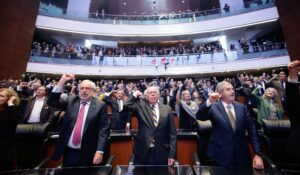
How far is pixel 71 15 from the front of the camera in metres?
13.8

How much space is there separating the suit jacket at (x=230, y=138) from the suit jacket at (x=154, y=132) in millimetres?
466

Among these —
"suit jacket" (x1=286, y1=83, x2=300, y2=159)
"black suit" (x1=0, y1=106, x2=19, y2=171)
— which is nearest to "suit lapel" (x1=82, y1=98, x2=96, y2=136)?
"black suit" (x1=0, y1=106, x2=19, y2=171)

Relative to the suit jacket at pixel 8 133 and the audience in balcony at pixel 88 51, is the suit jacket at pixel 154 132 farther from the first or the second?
the audience in balcony at pixel 88 51

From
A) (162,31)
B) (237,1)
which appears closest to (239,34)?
(237,1)

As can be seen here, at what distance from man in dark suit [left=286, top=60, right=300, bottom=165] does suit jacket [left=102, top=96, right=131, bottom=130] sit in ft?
8.54

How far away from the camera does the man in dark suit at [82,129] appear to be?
6.57 ft

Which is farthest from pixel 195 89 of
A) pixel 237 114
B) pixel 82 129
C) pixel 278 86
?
pixel 82 129

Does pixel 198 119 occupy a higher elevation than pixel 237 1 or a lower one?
lower

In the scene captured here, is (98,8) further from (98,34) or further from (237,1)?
(237,1)

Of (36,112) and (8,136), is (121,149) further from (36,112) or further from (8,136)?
(36,112)

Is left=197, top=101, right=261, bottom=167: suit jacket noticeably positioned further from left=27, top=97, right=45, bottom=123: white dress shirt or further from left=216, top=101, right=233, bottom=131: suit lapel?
left=27, top=97, right=45, bottom=123: white dress shirt

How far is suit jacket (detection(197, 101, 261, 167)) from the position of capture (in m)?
1.97

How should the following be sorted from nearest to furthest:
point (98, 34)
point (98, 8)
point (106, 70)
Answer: point (106, 70), point (98, 34), point (98, 8)

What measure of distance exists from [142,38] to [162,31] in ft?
5.53
